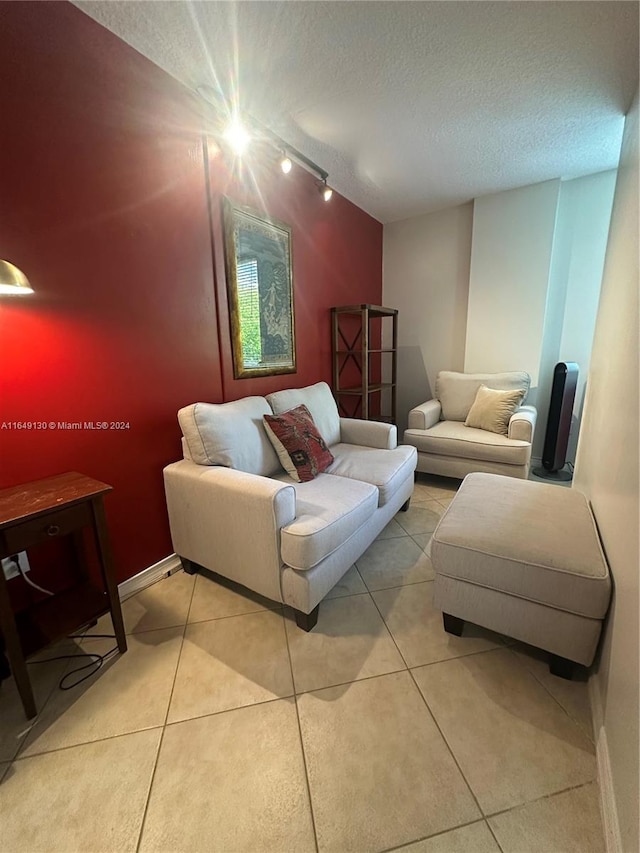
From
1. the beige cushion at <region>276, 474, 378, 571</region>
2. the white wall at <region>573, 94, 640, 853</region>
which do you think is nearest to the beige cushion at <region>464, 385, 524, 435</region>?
the white wall at <region>573, 94, 640, 853</region>

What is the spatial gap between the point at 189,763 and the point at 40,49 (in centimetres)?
251

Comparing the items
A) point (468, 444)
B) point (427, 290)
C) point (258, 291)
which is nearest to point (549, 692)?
point (468, 444)

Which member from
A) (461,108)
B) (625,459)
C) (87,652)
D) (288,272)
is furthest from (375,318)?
(87,652)

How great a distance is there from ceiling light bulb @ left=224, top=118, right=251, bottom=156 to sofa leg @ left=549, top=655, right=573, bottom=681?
9.50 ft

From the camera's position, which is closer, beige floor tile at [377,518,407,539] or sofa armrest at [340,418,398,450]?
beige floor tile at [377,518,407,539]

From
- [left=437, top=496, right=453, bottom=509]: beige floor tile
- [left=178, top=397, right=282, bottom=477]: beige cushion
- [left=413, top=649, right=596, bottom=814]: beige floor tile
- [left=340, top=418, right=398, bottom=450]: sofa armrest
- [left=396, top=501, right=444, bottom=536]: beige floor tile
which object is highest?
[left=178, top=397, right=282, bottom=477]: beige cushion

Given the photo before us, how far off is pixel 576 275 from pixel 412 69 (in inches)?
89.2

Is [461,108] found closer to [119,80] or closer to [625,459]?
[119,80]

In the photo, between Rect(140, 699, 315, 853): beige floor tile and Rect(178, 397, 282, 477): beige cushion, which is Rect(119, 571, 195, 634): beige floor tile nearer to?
Rect(140, 699, 315, 853): beige floor tile

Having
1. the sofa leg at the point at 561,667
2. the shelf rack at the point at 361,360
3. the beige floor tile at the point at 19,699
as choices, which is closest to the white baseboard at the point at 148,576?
the beige floor tile at the point at 19,699

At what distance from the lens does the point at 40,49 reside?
1276 millimetres

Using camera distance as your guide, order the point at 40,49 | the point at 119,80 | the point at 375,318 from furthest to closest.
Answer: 1. the point at 375,318
2. the point at 119,80
3. the point at 40,49

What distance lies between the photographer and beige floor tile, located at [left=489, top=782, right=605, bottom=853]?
84 centimetres

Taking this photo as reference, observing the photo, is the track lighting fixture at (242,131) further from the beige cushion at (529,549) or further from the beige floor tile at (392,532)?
the beige floor tile at (392,532)
